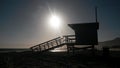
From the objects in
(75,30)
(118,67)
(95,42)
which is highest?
(75,30)

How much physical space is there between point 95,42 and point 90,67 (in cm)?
1016

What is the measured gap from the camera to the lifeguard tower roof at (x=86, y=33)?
1091 inches

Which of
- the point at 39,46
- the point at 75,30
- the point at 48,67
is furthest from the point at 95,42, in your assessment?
the point at 48,67

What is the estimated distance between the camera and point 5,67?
57.2ft

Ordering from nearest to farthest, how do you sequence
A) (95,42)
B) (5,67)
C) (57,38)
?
(5,67)
(95,42)
(57,38)

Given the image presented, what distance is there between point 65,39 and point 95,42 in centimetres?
476

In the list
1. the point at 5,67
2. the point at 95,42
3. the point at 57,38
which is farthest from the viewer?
the point at 57,38

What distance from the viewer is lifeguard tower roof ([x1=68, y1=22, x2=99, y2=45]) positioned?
90.9 feet

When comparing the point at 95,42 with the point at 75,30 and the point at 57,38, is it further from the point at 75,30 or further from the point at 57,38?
the point at 57,38

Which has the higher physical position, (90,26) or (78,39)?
(90,26)

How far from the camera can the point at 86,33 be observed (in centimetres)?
2805

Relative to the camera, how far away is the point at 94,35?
2772cm

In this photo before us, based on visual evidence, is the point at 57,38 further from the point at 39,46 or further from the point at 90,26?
the point at 90,26

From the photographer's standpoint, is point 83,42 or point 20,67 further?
point 83,42
